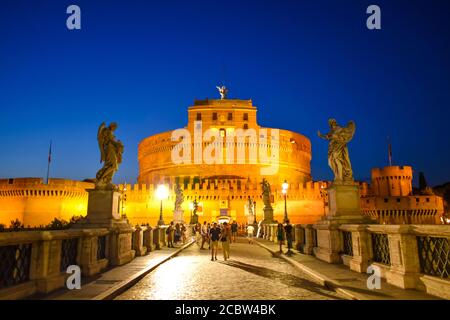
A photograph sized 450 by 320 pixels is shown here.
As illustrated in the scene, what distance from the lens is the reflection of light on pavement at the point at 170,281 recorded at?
241 inches

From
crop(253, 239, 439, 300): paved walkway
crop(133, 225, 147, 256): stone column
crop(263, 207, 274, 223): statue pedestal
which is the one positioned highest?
crop(263, 207, 274, 223): statue pedestal

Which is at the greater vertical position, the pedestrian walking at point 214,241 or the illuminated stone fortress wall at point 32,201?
the illuminated stone fortress wall at point 32,201

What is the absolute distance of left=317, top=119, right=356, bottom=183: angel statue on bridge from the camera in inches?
390

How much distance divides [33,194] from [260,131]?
4035 cm

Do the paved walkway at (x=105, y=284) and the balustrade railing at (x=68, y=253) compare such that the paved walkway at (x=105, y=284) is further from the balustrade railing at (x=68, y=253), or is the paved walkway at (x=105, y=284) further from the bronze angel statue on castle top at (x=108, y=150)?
the bronze angel statue on castle top at (x=108, y=150)

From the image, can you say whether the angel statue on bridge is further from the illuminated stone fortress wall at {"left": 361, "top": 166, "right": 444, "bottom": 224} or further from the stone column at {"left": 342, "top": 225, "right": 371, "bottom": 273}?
the illuminated stone fortress wall at {"left": 361, "top": 166, "right": 444, "bottom": 224}

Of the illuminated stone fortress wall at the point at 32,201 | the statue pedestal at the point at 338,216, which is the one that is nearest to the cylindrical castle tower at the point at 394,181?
the illuminated stone fortress wall at the point at 32,201

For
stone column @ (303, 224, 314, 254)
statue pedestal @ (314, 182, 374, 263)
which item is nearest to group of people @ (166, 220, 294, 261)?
stone column @ (303, 224, 314, 254)

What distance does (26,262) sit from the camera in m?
5.68

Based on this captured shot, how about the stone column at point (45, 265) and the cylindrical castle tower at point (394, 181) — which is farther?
the cylindrical castle tower at point (394, 181)

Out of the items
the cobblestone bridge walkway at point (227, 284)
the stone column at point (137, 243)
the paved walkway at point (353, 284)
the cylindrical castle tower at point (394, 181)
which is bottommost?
the cobblestone bridge walkway at point (227, 284)

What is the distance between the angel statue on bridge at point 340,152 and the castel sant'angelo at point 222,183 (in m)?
27.5

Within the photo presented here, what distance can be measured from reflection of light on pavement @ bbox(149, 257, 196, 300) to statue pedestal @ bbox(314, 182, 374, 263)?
3.95 meters

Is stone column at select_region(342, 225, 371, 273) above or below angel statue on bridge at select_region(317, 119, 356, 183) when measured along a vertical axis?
below
